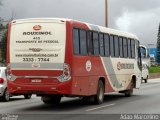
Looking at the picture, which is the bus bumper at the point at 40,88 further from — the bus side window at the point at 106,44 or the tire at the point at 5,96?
the tire at the point at 5,96

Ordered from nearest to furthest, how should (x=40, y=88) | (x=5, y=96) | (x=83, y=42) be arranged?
(x=40, y=88) → (x=83, y=42) → (x=5, y=96)

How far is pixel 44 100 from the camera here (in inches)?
832

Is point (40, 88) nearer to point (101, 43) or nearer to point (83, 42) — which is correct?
point (83, 42)

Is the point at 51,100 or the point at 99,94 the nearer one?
the point at 99,94

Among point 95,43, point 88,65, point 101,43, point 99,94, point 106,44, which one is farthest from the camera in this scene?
point 106,44

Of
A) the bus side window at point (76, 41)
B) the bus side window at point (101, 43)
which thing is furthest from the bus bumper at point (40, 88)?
the bus side window at point (101, 43)

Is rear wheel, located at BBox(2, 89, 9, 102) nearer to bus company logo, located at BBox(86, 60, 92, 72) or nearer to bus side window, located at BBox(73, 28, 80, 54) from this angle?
bus company logo, located at BBox(86, 60, 92, 72)

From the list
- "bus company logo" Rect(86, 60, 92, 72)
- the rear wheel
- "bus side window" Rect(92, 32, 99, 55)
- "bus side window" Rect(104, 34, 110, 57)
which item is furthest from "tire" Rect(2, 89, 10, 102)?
"bus company logo" Rect(86, 60, 92, 72)

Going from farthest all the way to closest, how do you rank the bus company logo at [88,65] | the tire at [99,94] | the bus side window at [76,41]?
the tire at [99,94] → the bus company logo at [88,65] → the bus side window at [76,41]

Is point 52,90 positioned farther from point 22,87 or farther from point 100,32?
point 100,32

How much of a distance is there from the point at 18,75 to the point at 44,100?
10.8ft

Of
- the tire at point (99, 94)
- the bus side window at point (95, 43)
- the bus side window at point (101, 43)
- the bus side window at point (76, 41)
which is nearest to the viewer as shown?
the bus side window at point (76, 41)

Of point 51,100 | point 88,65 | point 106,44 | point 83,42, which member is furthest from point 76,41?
point 51,100

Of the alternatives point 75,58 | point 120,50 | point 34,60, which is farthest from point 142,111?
point 120,50
